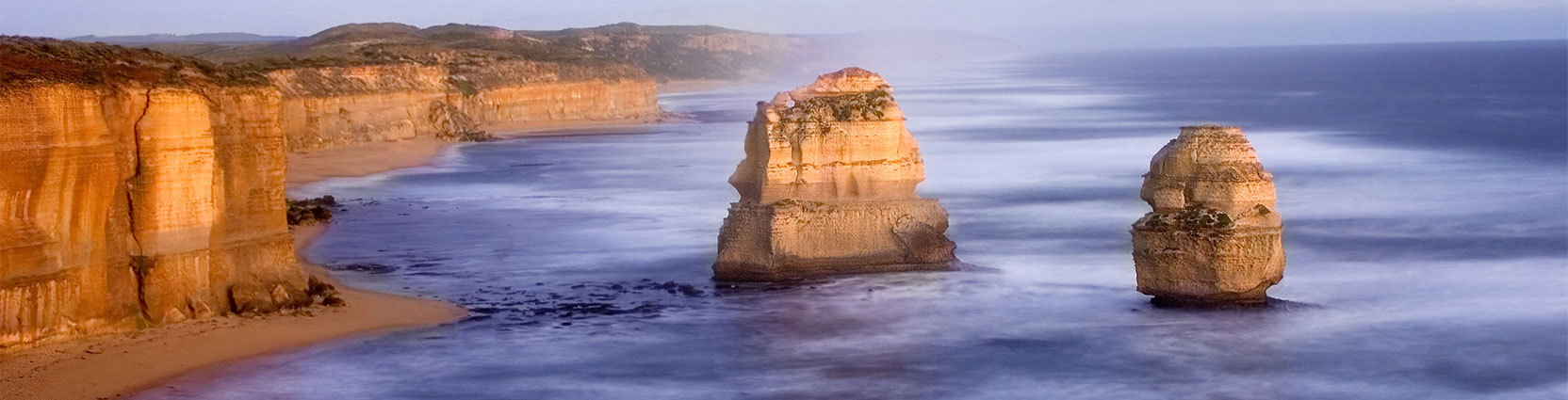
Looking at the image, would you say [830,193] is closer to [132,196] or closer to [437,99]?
[132,196]

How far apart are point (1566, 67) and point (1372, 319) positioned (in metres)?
150

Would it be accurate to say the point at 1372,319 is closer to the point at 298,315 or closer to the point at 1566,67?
the point at 298,315

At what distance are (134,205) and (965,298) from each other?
1113 centimetres

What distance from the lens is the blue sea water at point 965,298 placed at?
22141 mm

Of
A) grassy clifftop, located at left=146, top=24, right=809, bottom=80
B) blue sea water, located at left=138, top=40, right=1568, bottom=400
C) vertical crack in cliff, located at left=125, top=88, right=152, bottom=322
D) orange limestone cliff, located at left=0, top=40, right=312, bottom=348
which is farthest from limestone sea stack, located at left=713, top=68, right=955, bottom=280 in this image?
grassy clifftop, located at left=146, top=24, right=809, bottom=80

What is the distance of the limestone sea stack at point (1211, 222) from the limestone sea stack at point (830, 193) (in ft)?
13.8

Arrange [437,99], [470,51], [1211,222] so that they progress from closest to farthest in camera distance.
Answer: [1211,222] < [437,99] < [470,51]

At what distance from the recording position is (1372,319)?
85.6ft

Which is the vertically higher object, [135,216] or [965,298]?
[135,216]

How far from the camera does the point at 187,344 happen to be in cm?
2197

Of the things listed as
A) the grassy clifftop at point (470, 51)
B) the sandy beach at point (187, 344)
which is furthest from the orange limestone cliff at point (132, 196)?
the grassy clifftop at point (470, 51)

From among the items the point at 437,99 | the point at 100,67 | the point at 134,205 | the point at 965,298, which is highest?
the point at 100,67

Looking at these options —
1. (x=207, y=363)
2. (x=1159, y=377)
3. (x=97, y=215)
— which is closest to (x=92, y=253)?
(x=97, y=215)

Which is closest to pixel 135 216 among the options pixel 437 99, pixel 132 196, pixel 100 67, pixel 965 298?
pixel 132 196
